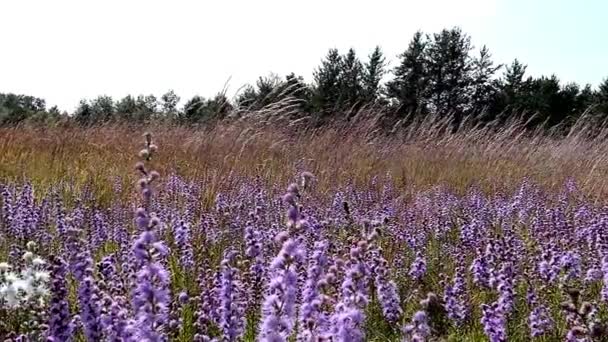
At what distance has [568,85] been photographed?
45.9 m

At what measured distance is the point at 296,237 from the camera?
1716mm

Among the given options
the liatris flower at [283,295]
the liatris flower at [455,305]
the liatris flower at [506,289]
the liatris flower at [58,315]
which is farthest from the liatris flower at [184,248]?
the liatris flower at [283,295]

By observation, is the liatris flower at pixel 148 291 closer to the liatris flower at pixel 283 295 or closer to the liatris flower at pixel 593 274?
the liatris flower at pixel 283 295

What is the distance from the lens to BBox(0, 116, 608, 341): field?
180cm

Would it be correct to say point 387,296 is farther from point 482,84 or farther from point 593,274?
point 482,84

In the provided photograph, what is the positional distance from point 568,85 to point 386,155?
3870 cm

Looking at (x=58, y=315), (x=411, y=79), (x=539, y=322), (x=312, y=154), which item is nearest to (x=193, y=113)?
(x=312, y=154)

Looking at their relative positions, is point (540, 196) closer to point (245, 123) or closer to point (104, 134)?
point (245, 123)

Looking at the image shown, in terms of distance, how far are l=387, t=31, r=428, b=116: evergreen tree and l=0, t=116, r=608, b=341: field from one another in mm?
31098

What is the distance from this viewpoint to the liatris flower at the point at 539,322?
3172 millimetres

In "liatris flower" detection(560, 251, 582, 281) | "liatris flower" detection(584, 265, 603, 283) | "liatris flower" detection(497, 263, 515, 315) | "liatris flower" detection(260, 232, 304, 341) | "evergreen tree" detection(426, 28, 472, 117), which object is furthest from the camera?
"evergreen tree" detection(426, 28, 472, 117)

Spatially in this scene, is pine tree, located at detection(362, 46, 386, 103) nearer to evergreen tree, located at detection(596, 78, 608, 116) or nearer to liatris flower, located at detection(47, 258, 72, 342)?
evergreen tree, located at detection(596, 78, 608, 116)

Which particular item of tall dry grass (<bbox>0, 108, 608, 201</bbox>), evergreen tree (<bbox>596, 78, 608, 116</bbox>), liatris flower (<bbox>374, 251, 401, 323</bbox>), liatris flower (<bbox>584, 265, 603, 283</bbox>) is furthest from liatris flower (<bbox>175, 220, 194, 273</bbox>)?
evergreen tree (<bbox>596, 78, 608, 116</bbox>)

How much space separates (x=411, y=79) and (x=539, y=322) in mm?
42824
